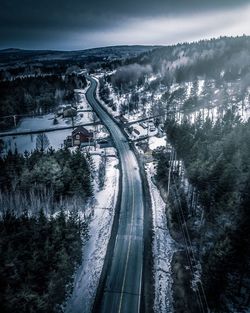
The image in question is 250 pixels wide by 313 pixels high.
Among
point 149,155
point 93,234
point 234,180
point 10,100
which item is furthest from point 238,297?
point 10,100

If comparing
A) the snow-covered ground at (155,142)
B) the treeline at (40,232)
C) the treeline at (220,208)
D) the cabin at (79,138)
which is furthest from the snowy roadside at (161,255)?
the cabin at (79,138)

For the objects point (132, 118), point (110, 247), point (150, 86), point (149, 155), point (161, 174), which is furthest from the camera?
point (150, 86)

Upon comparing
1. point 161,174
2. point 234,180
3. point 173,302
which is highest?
point 234,180

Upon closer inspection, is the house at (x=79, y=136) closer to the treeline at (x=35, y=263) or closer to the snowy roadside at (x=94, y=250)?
the snowy roadside at (x=94, y=250)

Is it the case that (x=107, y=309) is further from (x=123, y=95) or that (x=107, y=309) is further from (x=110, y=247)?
(x=123, y=95)

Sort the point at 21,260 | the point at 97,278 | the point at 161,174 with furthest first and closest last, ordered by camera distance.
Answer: the point at 161,174 → the point at 97,278 → the point at 21,260

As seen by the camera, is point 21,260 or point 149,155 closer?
point 21,260
